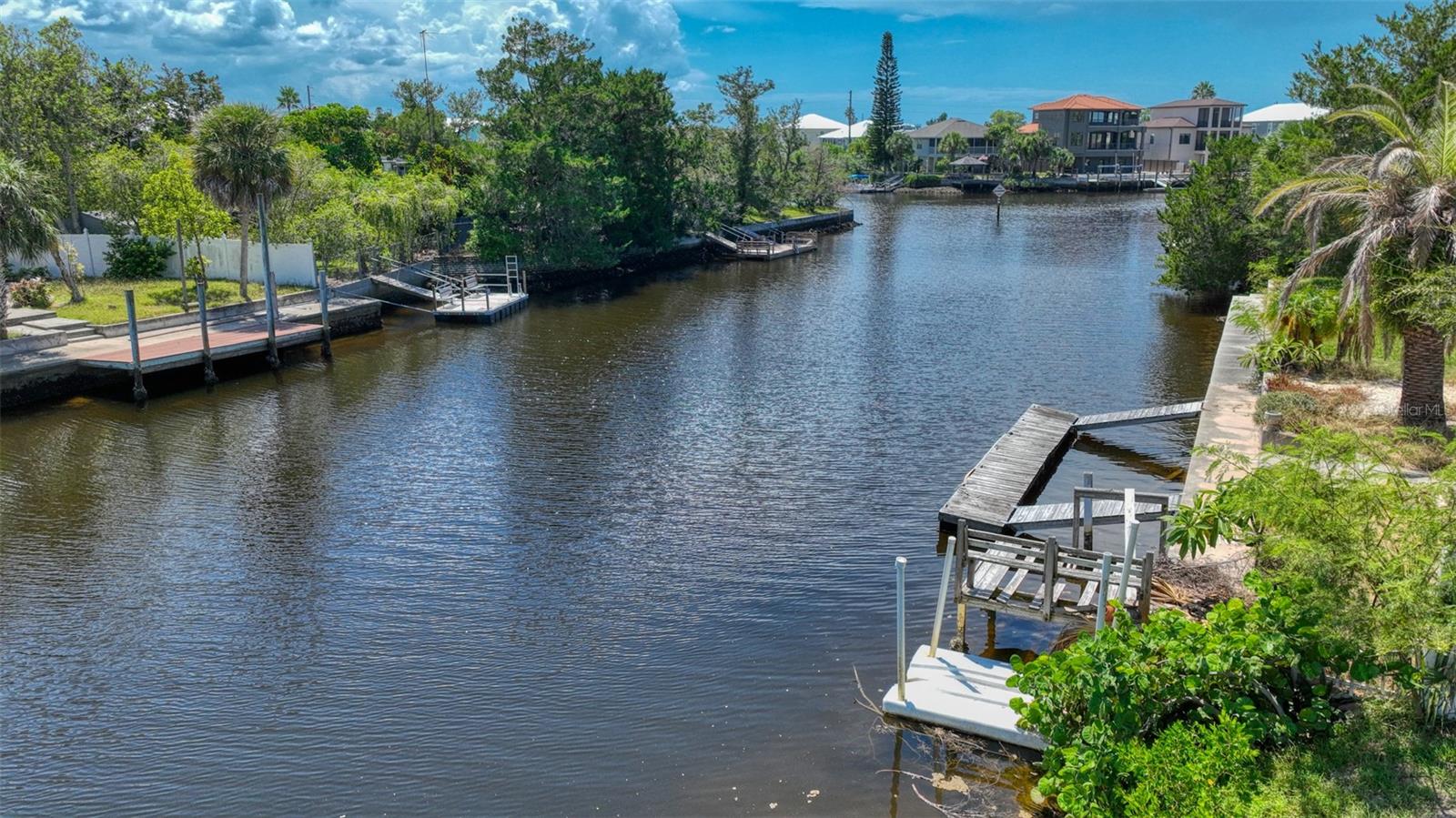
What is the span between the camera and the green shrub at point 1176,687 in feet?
A: 33.5

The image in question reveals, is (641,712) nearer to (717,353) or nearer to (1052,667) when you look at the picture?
(1052,667)

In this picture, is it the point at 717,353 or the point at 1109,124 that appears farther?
the point at 1109,124

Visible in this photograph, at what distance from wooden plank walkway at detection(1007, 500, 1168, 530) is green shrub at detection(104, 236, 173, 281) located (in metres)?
34.6

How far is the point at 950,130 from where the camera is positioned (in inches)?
5551

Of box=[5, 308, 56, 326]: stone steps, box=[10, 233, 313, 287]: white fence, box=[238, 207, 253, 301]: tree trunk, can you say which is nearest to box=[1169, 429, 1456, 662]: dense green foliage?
box=[5, 308, 56, 326]: stone steps

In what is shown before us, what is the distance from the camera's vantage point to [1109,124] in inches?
5325

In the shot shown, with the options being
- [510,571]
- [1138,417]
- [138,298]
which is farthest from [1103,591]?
[138,298]

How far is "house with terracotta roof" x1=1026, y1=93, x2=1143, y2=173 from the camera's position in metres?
135

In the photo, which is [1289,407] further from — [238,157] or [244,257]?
[244,257]

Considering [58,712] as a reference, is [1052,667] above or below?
above

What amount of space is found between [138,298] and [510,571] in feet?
86.3

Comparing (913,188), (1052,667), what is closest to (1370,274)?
(1052,667)

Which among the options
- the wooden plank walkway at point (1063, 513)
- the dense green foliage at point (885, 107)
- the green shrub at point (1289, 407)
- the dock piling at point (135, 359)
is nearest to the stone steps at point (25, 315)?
the dock piling at point (135, 359)

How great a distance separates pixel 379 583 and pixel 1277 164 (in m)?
→ 34.9
